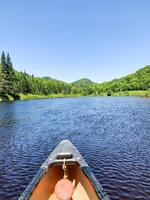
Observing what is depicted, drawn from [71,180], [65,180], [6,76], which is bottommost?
[71,180]

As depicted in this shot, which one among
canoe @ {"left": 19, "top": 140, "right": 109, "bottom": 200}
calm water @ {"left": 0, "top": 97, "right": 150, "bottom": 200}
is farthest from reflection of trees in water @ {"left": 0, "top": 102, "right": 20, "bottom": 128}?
canoe @ {"left": 19, "top": 140, "right": 109, "bottom": 200}

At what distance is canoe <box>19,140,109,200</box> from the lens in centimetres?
945

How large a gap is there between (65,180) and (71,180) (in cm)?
90

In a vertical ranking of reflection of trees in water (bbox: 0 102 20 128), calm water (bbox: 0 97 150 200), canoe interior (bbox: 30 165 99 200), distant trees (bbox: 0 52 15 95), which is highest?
distant trees (bbox: 0 52 15 95)

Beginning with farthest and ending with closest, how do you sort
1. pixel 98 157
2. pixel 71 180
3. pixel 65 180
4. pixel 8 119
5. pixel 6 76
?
pixel 6 76 → pixel 8 119 → pixel 98 157 → pixel 71 180 → pixel 65 180

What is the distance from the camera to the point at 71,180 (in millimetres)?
11422

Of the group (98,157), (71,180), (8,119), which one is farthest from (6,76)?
(71,180)

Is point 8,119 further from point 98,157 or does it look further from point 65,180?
point 65,180

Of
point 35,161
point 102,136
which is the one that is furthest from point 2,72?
point 35,161

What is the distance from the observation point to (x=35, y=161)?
18484 mm

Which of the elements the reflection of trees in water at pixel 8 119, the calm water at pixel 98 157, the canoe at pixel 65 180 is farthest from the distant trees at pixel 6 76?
the canoe at pixel 65 180

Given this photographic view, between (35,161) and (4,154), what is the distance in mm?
3338

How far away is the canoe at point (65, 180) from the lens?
945 cm

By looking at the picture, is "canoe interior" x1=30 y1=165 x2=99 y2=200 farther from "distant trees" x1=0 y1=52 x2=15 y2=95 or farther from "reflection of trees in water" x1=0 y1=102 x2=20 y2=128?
"distant trees" x1=0 y1=52 x2=15 y2=95
